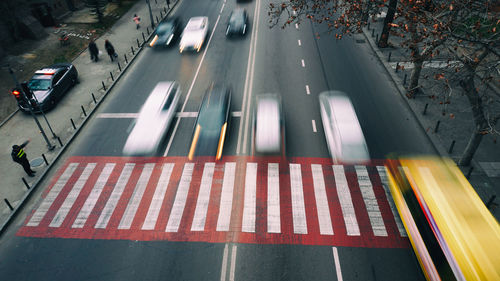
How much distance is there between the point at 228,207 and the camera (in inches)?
490

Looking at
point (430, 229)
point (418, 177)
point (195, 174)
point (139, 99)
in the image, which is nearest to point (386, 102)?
point (418, 177)

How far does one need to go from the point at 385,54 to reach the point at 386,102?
6584mm

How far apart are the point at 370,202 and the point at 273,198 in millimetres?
3956

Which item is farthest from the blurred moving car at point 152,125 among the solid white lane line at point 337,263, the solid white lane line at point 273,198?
the solid white lane line at point 337,263

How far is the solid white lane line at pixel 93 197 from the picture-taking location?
40.6 feet

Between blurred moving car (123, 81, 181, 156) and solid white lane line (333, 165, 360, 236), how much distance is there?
881cm

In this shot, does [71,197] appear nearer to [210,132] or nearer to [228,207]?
[210,132]

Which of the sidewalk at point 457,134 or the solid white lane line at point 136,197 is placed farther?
the sidewalk at point 457,134

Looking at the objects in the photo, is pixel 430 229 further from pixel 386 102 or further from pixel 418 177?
pixel 386 102

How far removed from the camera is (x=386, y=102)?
17.9m

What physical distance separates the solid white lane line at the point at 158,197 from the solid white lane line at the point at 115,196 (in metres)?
1.59

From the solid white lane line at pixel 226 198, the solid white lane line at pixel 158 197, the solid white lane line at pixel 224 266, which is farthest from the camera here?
the solid white lane line at pixel 158 197

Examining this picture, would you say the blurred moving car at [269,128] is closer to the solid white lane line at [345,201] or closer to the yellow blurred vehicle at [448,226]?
the solid white lane line at [345,201]

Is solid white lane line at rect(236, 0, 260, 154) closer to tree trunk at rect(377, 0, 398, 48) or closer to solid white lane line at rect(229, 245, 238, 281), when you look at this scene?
solid white lane line at rect(229, 245, 238, 281)
